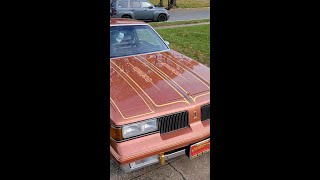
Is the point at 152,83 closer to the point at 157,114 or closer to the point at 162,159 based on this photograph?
the point at 157,114

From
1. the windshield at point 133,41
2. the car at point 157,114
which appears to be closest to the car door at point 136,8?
the windshield at point 133,41

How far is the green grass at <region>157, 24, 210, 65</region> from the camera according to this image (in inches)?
271

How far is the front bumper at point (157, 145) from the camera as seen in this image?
2240 mm

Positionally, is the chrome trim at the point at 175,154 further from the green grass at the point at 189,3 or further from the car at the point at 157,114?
the green grass at the point at 189,3

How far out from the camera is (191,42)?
8.59 m

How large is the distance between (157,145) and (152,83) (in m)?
0.70

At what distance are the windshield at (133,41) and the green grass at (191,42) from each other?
2.41m
